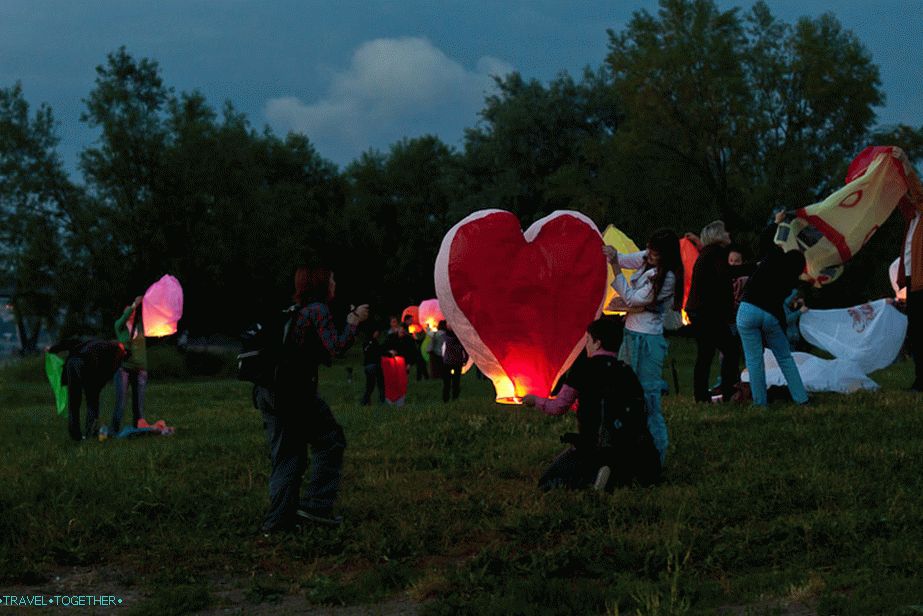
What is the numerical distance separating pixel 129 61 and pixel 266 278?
33.8 feet

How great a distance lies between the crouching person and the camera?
7.89m

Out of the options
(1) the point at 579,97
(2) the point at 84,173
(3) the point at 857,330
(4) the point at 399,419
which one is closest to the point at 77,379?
(4) the point at 399,419

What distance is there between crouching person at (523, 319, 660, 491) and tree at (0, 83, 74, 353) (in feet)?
114

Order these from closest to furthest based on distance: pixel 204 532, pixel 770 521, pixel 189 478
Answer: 1. pixel 770 521
2. pixel 204 532
3. pixel 189 478

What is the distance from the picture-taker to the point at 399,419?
498 inches

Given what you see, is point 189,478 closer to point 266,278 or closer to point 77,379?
point 77,379

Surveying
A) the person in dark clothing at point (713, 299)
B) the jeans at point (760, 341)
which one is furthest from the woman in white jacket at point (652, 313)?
the person in dark clothing at point (713, 299)

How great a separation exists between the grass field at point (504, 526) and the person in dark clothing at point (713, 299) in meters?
0.81

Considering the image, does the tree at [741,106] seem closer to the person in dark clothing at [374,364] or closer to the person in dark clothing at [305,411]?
the person in dark clothing at [374,364]

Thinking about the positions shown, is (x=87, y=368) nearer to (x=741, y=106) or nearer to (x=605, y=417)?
(x=605, y=417)

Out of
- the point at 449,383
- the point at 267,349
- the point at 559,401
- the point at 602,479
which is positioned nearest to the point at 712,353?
the point at 602,479

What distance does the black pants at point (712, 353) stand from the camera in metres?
11.7

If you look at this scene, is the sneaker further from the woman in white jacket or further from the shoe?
the shoe

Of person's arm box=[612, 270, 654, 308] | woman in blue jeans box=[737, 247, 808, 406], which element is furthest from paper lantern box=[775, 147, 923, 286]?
person's arm box=[612, 270, 654, 308]
